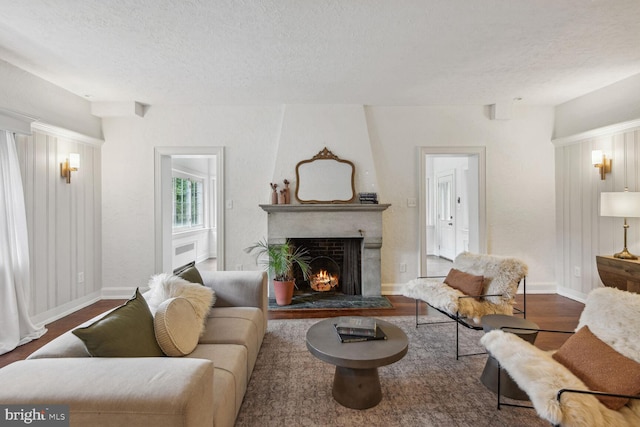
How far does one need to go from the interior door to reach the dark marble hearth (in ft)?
11.5

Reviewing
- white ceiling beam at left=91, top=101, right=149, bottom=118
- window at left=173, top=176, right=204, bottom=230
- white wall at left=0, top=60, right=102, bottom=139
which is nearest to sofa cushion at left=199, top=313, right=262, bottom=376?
white wall at left=0, top=60, right=102, bottom=139

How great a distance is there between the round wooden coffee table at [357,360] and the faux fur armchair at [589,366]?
57cm

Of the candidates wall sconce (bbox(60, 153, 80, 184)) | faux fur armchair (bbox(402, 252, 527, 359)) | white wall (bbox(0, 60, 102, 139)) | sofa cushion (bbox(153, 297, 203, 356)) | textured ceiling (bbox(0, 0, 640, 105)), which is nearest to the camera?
sofa cushion (bbox(153, 297, 203, 356))

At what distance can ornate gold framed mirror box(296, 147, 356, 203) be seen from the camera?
4.24m

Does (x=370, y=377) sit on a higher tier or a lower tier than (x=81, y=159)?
lower

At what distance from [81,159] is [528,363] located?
4.85m

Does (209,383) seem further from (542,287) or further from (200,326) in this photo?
(542,287)

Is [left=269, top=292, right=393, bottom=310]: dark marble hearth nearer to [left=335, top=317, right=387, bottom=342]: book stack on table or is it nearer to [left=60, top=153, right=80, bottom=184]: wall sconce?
[left=335, top=317, right=387, bottom=342]: book stack on table

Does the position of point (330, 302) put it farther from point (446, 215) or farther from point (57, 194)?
point (446, 215)

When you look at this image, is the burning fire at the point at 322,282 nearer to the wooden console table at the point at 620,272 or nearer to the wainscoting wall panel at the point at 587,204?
the wooden console table at the point at 620,272

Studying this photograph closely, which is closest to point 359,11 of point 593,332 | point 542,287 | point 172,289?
point 172,289

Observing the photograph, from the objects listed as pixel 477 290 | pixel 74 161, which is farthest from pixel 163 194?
pixel 477 290

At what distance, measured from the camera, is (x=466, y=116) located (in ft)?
14.3

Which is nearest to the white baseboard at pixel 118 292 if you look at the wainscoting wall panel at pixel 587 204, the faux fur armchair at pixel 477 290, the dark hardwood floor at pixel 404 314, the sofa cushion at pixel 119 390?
the dark hardwood floor at pixel 404 314
